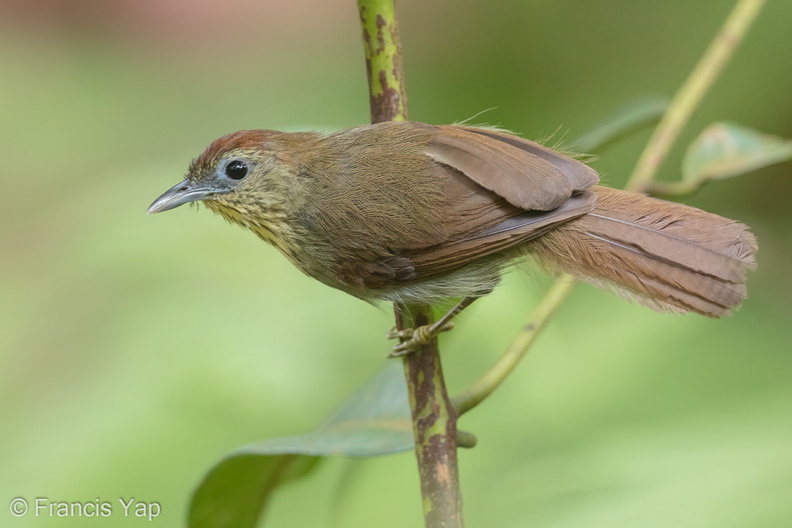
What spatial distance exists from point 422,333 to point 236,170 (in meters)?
0.73

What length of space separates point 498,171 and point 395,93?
12.1 inches

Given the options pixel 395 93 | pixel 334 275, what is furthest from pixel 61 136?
pixel 395 93

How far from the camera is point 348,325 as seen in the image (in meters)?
3.13

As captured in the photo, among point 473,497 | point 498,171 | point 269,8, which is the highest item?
point 269,8

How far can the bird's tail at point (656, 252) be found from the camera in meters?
1.99

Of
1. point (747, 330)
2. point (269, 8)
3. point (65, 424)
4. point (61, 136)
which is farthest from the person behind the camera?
point (269, 8)

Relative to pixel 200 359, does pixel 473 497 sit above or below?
below

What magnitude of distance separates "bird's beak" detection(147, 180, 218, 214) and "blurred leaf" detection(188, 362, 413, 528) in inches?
26.6

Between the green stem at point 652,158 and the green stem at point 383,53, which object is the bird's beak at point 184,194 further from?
the green stem at point 652,158

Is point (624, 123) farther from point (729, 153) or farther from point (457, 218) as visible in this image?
point (457, 218)

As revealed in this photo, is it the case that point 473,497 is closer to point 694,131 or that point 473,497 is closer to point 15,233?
point 694,131

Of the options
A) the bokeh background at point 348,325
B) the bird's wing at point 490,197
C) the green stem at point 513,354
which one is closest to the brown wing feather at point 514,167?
the bird's wing at point 490,197

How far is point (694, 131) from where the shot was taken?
4258 millimetres

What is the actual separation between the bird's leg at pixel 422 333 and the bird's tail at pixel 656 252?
0.24 meters
